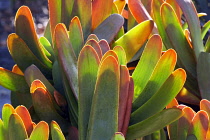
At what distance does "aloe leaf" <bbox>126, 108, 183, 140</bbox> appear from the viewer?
2.26 ft

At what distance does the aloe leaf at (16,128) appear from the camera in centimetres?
66

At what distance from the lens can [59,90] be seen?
847mm

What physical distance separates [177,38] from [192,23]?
0.14ft

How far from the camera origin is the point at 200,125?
0.71 metres

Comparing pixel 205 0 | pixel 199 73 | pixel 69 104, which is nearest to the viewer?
pixel 69 104

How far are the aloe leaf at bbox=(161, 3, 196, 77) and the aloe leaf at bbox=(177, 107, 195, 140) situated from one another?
187 mm

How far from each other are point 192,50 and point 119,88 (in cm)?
29

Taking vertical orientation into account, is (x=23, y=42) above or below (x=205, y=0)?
above

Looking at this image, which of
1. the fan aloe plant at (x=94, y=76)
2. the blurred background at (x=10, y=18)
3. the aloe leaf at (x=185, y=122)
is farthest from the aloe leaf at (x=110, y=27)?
the blurred background at (x=10, y=18)

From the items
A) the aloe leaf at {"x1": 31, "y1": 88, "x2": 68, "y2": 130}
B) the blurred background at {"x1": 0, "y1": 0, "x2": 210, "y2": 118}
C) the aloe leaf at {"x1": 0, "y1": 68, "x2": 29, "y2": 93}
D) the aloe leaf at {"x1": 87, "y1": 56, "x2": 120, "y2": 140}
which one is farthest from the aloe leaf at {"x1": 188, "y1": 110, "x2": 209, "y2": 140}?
the blurred background at {"x1": 0, "y1": 0, "x2": 210, "y2": 118}

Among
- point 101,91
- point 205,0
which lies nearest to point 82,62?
point 101,91

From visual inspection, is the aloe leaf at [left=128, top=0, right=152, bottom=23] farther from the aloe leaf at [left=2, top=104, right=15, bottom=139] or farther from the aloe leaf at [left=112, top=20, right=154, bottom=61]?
the aloe leaf at [left=2, top=104, right=15, bottom=139]

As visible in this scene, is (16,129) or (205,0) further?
(205,0)

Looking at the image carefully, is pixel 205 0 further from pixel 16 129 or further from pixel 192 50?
pixel 16 129
